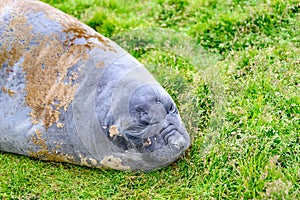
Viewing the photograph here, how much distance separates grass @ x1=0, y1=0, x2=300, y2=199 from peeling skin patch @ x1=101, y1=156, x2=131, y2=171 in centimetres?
5

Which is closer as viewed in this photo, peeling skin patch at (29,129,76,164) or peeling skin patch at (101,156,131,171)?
peeling skin patch at (101,156,131,171)

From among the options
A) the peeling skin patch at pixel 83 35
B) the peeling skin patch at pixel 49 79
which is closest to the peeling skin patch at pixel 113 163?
the peeling skin patch at pixel 49 79

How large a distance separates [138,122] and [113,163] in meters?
0.39

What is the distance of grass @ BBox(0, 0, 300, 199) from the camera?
11.0 ft

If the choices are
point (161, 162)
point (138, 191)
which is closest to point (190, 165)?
point (161, 162)

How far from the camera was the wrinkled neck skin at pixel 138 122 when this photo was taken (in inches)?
137

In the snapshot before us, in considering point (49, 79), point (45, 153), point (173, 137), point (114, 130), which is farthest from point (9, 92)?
point (173, 137)

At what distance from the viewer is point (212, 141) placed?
3654mm

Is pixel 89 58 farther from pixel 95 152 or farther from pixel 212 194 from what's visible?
pixel 212 194

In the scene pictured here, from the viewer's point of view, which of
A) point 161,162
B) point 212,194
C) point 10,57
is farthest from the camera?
point 10,57

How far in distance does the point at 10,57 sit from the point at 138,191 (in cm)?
147

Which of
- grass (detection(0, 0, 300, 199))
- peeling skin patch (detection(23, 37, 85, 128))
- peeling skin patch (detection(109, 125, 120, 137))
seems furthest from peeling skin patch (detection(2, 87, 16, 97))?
peeling skin patch (detection(109, 125, 120, 137))

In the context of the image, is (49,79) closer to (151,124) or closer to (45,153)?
(45,153)

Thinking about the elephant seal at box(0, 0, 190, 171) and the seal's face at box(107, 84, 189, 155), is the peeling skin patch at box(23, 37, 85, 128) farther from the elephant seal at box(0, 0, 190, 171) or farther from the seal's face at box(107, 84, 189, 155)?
the seal's face at box(107, 84, 189, 155)
